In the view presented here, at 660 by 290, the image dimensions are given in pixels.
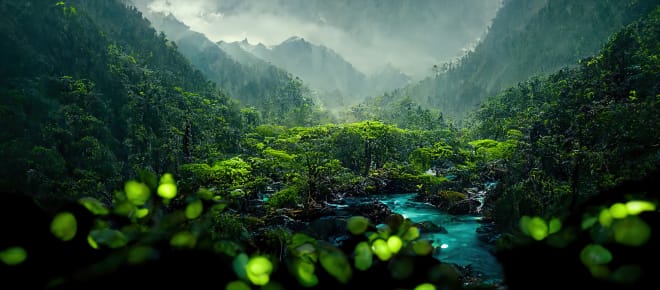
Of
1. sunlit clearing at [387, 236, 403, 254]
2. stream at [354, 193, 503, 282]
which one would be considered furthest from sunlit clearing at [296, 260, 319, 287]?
stream at [354, 193, 503, 282]

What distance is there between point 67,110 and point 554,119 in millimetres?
46586

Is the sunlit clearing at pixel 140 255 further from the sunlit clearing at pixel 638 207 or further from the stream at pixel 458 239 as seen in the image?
the stream at pixel 458 239

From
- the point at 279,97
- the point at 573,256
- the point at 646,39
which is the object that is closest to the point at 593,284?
the point at 573,256

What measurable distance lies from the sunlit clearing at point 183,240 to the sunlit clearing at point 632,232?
1.85 metres

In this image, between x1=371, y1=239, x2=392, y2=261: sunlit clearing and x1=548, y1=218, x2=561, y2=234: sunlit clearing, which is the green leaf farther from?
x1=548, y1=218, x2=561, y2=234: sunlit clearing

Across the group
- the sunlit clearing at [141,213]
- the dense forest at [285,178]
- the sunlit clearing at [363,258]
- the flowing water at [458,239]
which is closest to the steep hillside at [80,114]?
the dense forest at [285,178]

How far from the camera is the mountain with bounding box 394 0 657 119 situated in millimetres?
103250

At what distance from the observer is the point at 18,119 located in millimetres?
31375

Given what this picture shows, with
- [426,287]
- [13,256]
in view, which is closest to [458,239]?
[426,287]

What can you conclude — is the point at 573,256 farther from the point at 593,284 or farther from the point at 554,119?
the point at 554,119

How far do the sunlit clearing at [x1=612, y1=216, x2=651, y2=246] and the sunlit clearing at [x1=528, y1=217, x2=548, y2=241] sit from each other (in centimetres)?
31

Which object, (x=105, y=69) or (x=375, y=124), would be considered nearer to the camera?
(x=375, y=124)

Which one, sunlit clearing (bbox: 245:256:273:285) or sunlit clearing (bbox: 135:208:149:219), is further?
sunlit clearing (bbox: 135:208:149:219)

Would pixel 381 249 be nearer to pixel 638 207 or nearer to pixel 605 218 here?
pixel 605 218
